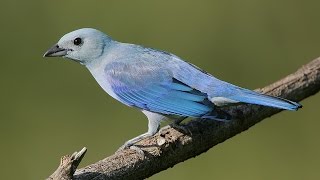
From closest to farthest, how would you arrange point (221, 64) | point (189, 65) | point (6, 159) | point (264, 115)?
point (189, 65)
point (264, 115)
point (6, 159)
point (221, 64)

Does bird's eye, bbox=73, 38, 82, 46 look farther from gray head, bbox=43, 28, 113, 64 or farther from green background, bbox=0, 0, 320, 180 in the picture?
green background, bbox=0, 0, 320, 180

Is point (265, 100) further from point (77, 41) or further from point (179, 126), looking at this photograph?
Result: point (77, 41)

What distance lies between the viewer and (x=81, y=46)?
8.21ft

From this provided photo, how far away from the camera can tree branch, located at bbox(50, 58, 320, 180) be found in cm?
209

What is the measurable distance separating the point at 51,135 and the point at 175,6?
86 cm

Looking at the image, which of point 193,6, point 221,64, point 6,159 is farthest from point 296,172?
point 6,159

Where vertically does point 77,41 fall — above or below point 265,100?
above

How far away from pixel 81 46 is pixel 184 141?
42 cm

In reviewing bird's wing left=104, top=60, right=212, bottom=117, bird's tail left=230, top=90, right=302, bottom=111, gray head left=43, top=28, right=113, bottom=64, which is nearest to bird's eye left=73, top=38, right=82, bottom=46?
gray head left=43, top=28, right=113, bottom=64

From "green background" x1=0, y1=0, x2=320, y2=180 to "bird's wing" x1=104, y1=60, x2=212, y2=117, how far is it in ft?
2.99

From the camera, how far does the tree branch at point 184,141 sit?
2090mm

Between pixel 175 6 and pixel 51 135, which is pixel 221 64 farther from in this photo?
pixel 51 135

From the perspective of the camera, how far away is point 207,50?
3742mm

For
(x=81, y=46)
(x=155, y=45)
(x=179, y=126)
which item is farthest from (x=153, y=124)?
(x=155, y=45)
